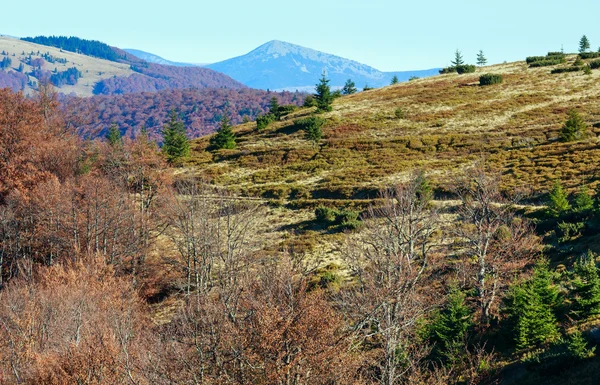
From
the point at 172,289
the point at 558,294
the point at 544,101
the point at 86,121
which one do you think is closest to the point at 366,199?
the point at 172,289

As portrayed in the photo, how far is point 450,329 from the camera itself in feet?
68.7

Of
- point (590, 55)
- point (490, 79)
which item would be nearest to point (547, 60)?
point (590, 55)

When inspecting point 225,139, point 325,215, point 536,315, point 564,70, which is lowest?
point 536,315

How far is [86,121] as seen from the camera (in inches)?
2869

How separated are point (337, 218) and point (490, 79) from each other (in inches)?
2042

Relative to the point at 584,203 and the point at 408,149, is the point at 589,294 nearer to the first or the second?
the point at 584,203

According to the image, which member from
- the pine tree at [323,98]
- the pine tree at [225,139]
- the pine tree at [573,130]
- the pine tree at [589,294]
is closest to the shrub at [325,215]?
the pine tree at [589,294]

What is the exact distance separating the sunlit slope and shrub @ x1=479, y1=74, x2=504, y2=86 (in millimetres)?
1453

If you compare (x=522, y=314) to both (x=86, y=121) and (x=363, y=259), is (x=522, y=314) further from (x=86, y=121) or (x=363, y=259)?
(x=86, y=121)

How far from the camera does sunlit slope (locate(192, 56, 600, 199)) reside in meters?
47.1

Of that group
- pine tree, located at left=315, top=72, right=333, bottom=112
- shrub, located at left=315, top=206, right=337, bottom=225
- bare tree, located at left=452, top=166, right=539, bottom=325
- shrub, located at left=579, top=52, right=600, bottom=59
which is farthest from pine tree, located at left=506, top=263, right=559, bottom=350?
shrub, located at left=579, top=52, right=600, bottom=59

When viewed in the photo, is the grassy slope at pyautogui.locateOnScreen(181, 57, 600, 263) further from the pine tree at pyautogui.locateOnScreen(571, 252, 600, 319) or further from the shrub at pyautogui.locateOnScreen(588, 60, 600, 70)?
the pine tree at pyautogui.locateOnScreen(571, 252, 600, 319)

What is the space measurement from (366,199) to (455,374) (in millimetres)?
26697

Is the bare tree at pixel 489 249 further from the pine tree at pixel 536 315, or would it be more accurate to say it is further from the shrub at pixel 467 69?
the shrub at pixel 467 69
